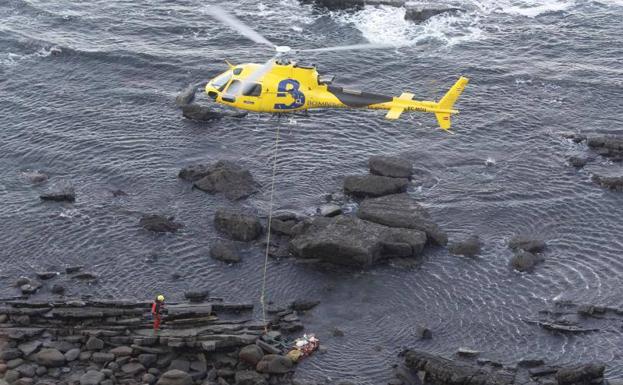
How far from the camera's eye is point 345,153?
210 feet

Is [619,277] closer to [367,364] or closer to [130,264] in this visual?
[367,364]

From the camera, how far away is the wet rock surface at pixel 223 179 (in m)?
58.7

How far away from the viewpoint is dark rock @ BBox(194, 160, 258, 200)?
58.5m

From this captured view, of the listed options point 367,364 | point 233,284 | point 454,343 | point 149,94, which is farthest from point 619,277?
point 149,94

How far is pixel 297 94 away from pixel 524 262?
18162mm

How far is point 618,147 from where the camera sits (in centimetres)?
6328

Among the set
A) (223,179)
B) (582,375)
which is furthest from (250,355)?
(223,179)

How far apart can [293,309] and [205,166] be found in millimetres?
16248

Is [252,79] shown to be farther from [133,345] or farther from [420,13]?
[420,13]

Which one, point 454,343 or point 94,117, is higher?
point 94,117

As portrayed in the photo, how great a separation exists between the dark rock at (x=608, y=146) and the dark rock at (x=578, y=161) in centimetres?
196

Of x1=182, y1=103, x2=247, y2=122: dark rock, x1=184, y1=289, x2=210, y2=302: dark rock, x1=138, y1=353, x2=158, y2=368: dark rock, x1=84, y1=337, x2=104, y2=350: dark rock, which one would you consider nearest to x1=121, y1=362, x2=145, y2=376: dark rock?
x1=138, y1=353, x2=158, y2=368: dark rock

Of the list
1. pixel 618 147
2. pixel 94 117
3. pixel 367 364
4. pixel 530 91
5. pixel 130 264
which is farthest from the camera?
pixel 530 91

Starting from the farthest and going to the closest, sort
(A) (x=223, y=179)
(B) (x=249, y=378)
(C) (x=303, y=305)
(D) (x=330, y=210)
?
(A) (x=223, y=179) < (D) (x=330, y=210) < (C) (x=303, y=305) < (B) (x=249, y=378)
